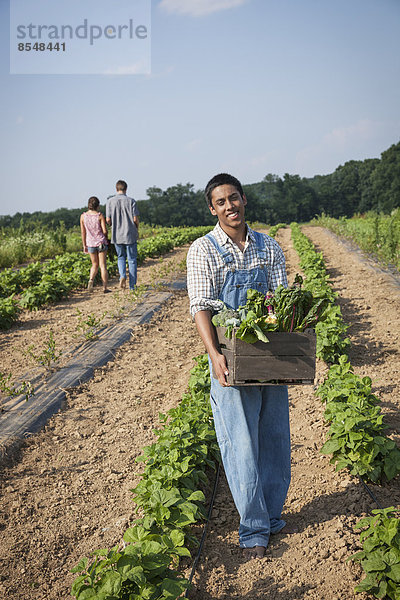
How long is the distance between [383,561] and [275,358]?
41.9 inches

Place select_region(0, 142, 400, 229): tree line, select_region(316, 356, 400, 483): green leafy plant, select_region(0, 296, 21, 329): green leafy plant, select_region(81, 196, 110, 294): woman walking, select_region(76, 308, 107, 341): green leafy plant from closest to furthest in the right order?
1. select_region(316, 356, 400, 483): green leafy plant
2. select_region(76, 308, 107, 341): green leafy plant
3. select_region(0, 296, 21, 329): green leafy plant
4. select_region(81, 196, 110, 294): woman walking
5. select_region(0, 142, 400, 229): tree line

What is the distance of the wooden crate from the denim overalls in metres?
0.23


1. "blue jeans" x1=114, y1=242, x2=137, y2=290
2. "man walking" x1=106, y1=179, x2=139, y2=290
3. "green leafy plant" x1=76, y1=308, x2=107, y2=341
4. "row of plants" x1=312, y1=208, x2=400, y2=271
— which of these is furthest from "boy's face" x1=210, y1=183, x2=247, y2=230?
"row of plants" x1=312, y1=208, x2=400, y2=271

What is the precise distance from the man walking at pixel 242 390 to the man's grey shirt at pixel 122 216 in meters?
6.33

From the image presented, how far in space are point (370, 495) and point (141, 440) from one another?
191 centimetres

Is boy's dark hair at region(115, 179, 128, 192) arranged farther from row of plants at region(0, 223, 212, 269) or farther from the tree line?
the tree line

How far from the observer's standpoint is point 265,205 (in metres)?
75.6

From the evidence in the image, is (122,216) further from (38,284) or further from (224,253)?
(224,253)

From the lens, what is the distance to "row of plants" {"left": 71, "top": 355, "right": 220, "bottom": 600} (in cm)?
203

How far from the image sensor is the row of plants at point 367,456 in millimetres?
2305

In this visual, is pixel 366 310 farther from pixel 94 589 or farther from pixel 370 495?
pixel 94 589

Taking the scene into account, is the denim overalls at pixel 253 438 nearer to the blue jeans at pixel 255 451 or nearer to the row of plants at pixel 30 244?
the blue jeans at pixel 255 451

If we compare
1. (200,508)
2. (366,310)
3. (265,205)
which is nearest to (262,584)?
(200,508)

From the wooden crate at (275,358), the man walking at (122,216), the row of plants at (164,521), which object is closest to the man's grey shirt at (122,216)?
the man walking at (122,216)
